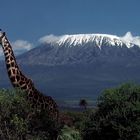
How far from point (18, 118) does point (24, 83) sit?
4.20 metres

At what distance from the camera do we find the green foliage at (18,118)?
71.5 ft

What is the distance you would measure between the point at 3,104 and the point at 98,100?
3388 millimetres

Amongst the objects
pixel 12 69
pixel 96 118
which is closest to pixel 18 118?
pixel 96 118

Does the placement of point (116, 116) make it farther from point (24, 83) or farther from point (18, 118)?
point (24, 83)

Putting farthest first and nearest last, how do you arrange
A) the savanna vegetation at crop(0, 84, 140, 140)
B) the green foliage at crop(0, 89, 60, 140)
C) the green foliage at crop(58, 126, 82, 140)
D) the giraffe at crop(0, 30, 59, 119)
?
1. the giraffe at crop(0, 30, 59, 119)
2. the green foliage at crop(58, 126, 82, 140)
3. the savanna vegetation at crop(0, 84, 140, 140)
4. the green foliage at crop(0, 89, 60, 140)

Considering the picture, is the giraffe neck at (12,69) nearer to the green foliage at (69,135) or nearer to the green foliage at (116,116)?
the green foliage at (69,135)

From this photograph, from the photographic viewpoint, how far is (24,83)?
2562cm

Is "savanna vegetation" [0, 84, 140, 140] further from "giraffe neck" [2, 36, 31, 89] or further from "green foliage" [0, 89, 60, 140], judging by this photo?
"giraffe neck" [2, 36, 31, 89]

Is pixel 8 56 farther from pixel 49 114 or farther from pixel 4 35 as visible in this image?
pixel 49 114

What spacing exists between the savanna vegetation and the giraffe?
1.31 meters

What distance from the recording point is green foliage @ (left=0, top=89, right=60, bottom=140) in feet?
71.5

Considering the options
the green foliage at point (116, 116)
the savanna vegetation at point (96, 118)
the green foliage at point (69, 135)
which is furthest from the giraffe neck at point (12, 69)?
the green foliage at point (116, 116)

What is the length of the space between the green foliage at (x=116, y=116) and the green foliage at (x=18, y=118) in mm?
1554

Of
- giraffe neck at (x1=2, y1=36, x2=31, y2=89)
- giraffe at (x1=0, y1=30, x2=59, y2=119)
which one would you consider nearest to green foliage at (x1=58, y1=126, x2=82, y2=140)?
giraffe at (x1=0, y1=30, x2=59, y2=119)
